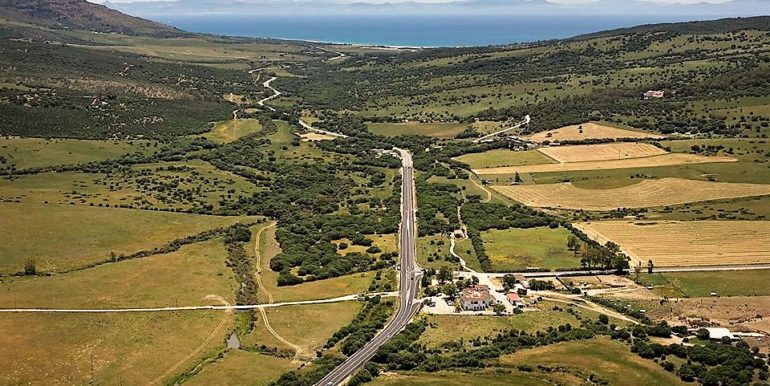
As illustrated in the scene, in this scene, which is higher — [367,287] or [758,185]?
[758,185]

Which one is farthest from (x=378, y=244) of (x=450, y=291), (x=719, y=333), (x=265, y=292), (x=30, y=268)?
(x=719, y=333)

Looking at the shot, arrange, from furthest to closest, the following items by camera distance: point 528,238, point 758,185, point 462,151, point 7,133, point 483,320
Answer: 1. point 462,151
2. point 7,133
3. point 758,185
4. point 528,238
5. point 483,320

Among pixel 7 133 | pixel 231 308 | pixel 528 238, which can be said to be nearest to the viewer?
pixel 231 308

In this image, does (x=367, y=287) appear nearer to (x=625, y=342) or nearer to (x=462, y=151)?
(x=625, y=342)

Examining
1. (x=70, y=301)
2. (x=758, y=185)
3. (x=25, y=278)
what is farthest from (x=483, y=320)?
(x=758, y=185)

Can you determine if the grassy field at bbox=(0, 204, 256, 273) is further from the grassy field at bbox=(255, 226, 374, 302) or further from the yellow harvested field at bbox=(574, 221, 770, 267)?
the yellow harvested field at bbox=(574, 221, 770, 267)

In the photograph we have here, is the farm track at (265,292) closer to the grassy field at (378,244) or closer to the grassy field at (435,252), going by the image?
the grassy field at (378,244)

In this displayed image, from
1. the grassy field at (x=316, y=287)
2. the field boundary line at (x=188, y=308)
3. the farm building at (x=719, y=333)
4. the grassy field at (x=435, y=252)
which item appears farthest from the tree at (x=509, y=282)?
the farm building at (x=719, y=333)
